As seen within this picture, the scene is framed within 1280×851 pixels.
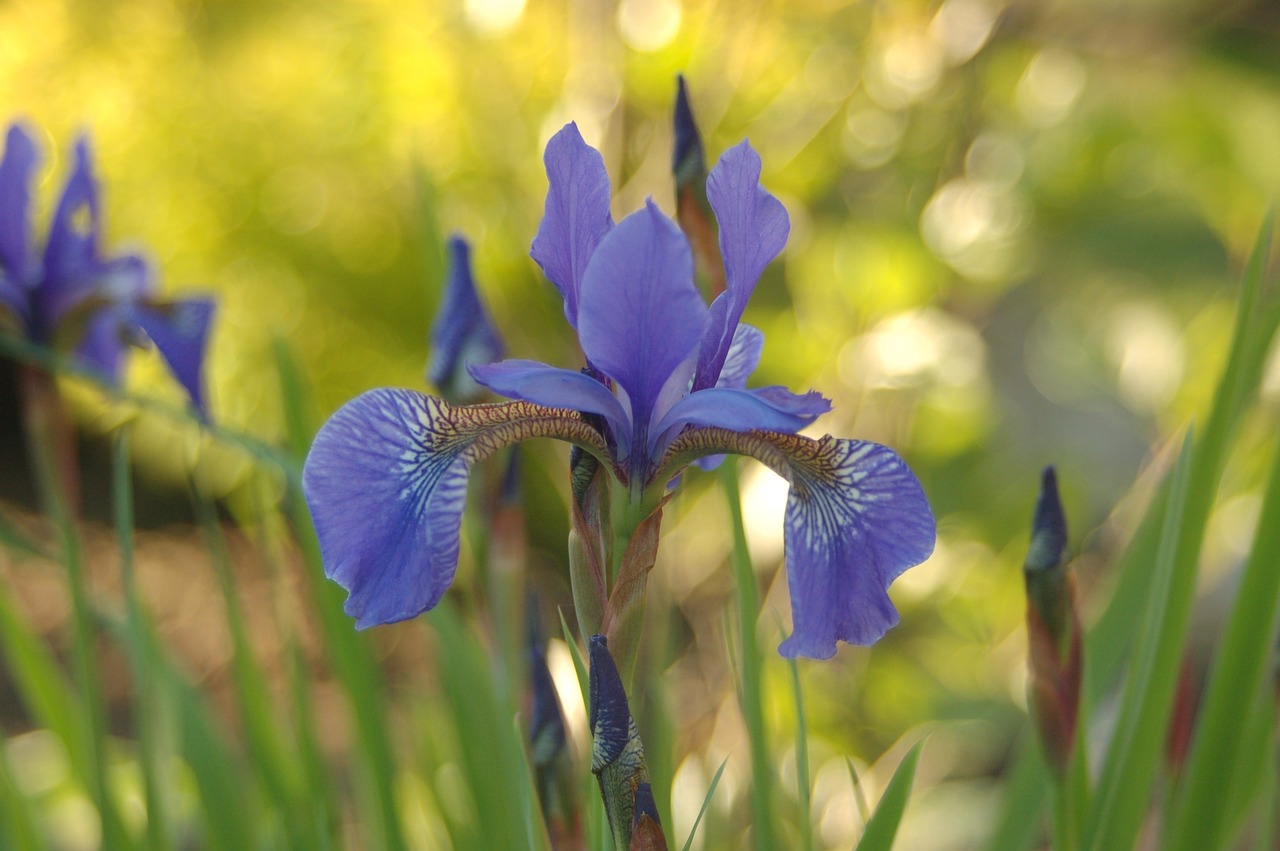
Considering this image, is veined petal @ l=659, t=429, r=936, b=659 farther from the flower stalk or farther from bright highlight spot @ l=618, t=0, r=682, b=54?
bright highlight spot @ l=618, t=0, r=682, b=54

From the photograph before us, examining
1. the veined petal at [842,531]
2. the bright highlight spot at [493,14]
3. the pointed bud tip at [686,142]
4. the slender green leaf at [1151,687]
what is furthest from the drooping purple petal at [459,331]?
the bright highlight spot at [493,14]

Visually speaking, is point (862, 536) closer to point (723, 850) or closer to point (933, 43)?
point (723, 850)

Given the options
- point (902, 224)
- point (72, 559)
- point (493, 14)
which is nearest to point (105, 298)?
point (72, 559)

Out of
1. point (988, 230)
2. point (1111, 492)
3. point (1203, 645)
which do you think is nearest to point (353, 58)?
point (988, 230)

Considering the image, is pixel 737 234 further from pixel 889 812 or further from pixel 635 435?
pixel 889 812

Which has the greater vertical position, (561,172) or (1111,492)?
(1111,492)

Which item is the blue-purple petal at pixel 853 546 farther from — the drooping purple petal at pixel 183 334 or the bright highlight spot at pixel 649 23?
the bright highlight spot at pixel 649 23
